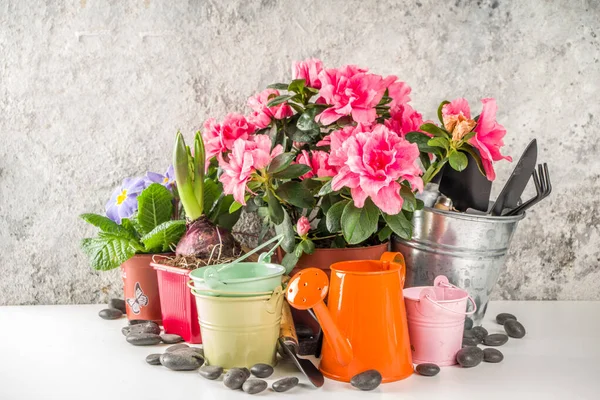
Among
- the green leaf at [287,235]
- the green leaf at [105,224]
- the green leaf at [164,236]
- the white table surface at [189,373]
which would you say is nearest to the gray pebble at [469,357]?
the white table surface at [189,373]

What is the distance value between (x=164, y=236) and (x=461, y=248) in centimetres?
58

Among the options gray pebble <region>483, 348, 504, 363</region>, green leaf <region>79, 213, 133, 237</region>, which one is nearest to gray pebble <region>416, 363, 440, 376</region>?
gray pebble <region>483, 348, 504, 363</region>

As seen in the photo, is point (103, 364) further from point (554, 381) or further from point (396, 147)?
point (554, 381)

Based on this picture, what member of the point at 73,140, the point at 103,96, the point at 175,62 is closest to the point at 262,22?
the point at 175,62

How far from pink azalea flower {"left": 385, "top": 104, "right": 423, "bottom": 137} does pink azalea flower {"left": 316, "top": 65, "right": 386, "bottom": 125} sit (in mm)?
96

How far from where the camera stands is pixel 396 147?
3.44ft

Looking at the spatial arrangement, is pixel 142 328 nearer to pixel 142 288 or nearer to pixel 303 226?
pixel 142 288

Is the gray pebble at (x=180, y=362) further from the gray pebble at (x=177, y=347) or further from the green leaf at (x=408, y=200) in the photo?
the green leaf at (x=408, y=200)

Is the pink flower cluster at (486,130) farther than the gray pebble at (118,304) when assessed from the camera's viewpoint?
No

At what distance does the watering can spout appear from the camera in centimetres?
100

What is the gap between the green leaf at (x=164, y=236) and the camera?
4.23 ft

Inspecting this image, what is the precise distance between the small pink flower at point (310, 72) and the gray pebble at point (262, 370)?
535 mm

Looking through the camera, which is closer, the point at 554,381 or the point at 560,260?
the point at 554,381

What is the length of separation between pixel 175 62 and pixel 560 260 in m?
1.03
